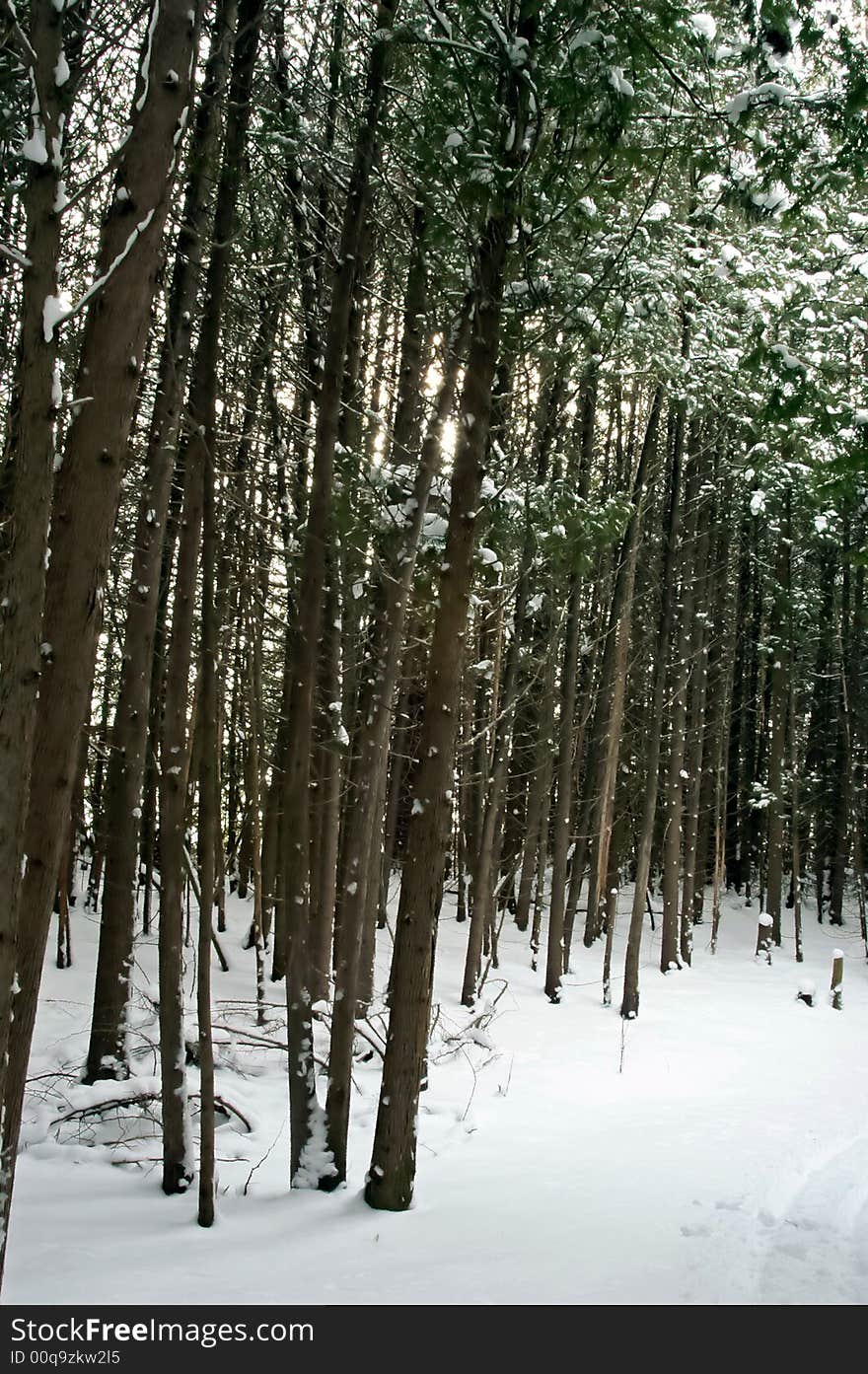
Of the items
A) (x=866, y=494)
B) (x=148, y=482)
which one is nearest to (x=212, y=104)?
(x=148, y=482)

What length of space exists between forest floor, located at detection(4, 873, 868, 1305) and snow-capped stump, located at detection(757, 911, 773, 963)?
744 centimetres

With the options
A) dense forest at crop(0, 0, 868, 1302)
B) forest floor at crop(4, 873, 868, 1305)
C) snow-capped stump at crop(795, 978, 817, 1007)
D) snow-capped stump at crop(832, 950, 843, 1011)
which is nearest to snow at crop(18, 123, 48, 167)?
dense forest at crop(0, 0, 868, 1302)

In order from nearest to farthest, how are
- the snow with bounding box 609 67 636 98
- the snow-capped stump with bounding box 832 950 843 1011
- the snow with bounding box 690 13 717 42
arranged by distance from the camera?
1. the snow with bounding box 609 67 636 98
2. the snow with bounding box 690 13 717 42
3. the snow-capped stump with bounding box 832 950 843 1011

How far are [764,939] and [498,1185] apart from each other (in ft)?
48.9

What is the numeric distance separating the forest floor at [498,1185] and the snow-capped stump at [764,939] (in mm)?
7439

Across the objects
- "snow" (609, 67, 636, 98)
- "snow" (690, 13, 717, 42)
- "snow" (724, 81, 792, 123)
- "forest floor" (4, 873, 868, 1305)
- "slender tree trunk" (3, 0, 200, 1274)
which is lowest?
"forest floor" (4, 873, 868, 1305)

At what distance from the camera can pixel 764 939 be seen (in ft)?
64.0

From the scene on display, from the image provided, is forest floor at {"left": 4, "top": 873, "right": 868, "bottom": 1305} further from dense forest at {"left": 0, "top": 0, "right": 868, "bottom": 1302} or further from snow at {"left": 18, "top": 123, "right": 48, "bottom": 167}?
snow at {"left": 18, "top": 123, "right": 48, "bottom": 167}

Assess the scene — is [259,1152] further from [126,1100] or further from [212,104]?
[212,104]

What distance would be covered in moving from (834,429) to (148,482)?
4210mm

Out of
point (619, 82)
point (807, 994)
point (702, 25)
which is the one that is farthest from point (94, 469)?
point (807, 994)

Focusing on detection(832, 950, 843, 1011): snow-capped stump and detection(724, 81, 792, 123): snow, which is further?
detection(832, 950, 843, 1011): snow-capped stump

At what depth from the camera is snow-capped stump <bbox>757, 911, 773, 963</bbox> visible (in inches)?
757

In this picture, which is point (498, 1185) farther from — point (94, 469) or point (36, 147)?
point (36, 147)
